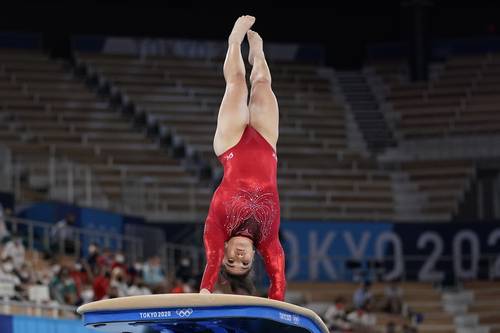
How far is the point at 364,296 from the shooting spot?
59.4 feet

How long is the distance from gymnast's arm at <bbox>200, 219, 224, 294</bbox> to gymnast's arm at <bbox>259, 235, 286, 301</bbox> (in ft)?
1.11

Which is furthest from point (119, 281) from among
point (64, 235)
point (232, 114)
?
point (232, 114)

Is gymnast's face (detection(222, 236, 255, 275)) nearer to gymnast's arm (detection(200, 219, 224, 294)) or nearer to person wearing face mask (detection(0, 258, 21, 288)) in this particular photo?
gymnast's arm (detection(200, 219, 224, 294))

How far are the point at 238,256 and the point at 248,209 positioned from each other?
0.63m

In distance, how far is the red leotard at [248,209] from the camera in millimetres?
7582

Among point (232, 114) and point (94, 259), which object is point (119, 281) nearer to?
point (94, 259)

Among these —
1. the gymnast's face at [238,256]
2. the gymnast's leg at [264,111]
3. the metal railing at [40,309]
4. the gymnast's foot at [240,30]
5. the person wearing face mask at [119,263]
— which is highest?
the gymnast's foot at [240,30]

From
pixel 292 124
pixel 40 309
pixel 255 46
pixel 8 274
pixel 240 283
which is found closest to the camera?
pixel 240 283

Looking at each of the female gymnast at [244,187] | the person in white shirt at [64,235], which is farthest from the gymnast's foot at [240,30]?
the person in white shirt at [64,235]

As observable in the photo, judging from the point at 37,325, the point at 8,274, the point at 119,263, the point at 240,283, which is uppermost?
the point at 119,263

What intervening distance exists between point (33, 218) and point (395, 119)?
925 centimetres

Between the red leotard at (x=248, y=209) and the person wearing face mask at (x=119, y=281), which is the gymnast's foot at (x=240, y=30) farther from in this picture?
the person wearing face mask at (x=119, y=281)

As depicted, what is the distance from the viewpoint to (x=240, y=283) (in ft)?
23.6

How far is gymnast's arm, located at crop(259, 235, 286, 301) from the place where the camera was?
7598 mm
